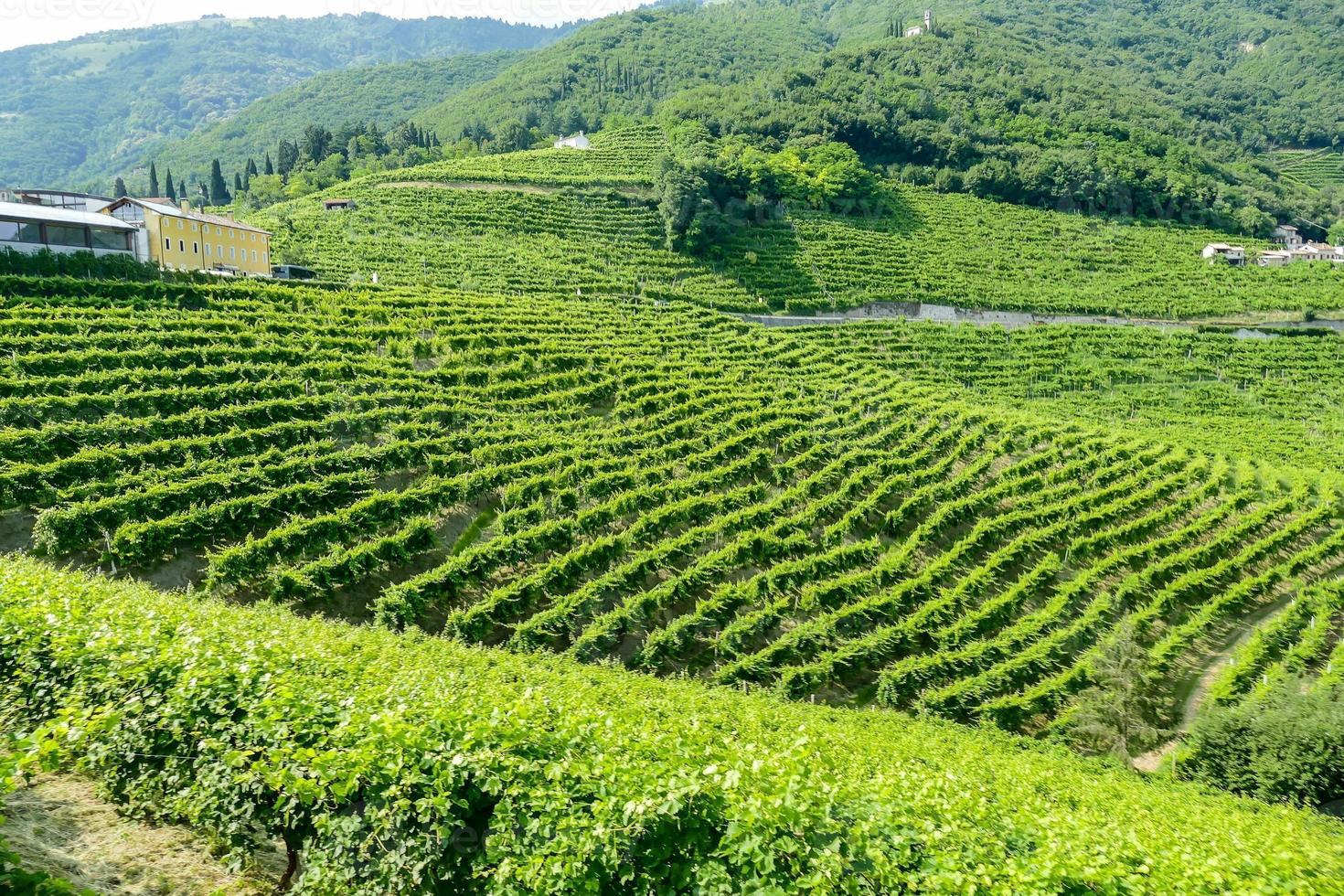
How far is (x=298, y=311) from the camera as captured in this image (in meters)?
31.2

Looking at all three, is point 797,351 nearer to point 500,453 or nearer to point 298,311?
point 500,453

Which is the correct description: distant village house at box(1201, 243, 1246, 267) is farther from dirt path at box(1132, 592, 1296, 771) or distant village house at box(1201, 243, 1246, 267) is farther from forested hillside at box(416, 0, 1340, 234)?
dirt path at box(1132, 592, 1296, 771)

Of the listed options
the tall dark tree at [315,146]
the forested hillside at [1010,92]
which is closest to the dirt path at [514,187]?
the forested hillside at [1010,92]

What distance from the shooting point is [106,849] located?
6.41 meters

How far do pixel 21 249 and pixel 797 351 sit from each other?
115 feet

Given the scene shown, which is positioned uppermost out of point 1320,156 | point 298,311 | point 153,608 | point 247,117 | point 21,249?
point 247,117

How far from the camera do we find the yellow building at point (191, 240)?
116ft

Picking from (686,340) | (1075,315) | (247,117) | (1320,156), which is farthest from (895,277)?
(247,117)

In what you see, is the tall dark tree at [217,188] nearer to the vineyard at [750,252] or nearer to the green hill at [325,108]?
the vineyard at [750,252]

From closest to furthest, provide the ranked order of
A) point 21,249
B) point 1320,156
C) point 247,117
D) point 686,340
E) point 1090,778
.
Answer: point 1090,778 → point 21,249 → point 686,340 → point 1320,156 → point 247,117

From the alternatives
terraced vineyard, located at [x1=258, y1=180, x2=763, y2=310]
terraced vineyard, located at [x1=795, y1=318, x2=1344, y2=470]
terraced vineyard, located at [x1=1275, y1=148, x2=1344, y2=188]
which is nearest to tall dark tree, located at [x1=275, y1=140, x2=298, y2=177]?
terraced vineyard, located at [x1=258, y1=180, x2=763, y2=310]

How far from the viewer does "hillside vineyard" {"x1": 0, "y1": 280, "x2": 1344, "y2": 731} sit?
19.6 m

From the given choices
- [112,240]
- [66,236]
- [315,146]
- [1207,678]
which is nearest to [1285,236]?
[1207,678]

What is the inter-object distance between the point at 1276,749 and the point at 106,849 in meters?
21.9
